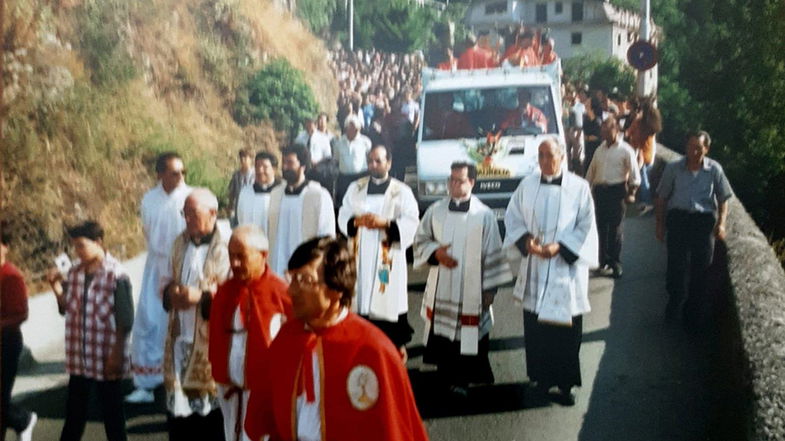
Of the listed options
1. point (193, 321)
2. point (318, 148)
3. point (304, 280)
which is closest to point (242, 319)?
point (193, 321)

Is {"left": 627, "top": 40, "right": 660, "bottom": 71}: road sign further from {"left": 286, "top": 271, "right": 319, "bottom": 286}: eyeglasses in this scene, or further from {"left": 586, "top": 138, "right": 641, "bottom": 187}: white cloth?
{"left": 286, "top": 271, "right": 319, "bottom": 286}: eyeglasses

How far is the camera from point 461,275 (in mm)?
3908

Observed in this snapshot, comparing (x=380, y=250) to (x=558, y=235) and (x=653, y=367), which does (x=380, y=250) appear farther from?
(x=653, y=367)

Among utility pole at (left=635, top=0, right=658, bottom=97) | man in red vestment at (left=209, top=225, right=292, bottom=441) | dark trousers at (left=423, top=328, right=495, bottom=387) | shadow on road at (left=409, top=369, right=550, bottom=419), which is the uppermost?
utility pole at (left=635, top=0, right=658, bottom=97)

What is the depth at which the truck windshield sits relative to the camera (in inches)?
156

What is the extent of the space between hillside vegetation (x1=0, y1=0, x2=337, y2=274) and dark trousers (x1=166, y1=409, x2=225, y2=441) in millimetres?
770

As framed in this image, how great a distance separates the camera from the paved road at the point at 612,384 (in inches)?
146

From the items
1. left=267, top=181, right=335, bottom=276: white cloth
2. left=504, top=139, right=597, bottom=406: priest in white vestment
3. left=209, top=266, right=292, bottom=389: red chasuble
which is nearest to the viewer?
left=209, top=266, right=292, bottom=389: red chasuble

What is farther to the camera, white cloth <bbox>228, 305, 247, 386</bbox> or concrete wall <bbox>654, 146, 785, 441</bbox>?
A: white cloth <bbox>228, 305, 247, 386</bbox>

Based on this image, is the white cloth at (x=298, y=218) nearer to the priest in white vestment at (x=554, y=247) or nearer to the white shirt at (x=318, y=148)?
the white shirt at (x=318, y=148)

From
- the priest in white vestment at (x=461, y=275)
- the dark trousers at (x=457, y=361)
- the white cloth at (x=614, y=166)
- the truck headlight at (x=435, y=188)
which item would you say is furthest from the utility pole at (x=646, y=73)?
the dark trousers at (x=457, y=361)

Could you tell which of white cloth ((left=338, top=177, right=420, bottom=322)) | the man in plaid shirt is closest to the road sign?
white cloth ((left=338, top=177, right=420, bottom=322))

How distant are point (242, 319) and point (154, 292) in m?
0.52

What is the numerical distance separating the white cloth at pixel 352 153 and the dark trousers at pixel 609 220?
920 millimetres
